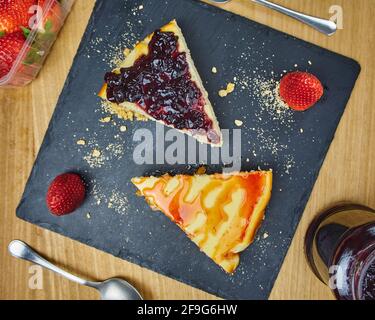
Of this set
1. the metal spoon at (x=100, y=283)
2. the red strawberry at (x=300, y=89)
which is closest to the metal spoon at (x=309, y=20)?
the red strawberry at (x=300, y=89)

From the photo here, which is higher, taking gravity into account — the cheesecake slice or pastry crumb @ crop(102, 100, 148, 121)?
pastry crumb @ crop(102, 100, 148, 121)

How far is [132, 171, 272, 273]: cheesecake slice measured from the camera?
162 centimetres

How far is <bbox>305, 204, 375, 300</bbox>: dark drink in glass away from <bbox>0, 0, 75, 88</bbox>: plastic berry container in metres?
1.13

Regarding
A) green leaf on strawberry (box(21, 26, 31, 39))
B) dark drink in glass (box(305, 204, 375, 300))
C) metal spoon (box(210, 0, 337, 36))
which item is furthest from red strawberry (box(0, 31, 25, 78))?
dark drink in glass (box(305, 204, 375, 300))

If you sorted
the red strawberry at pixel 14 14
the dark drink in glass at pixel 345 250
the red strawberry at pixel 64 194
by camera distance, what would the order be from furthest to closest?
the red strawberry at pixel 64 194 < the red strawberry at pixel 14 14 < the dark drink in glass at pixel 345 250

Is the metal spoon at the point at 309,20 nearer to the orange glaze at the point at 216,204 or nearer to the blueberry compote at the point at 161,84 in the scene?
the blueberry compote at the point at 161,84

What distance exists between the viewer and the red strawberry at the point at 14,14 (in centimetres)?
150

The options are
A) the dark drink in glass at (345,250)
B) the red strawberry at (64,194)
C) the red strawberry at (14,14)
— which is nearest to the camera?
the dark drink in glass at (345,250)

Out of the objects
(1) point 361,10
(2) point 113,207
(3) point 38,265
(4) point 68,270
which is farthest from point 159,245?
(1) point 361,10

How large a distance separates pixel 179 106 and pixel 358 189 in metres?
0.71

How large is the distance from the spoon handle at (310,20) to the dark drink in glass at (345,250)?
63 centimetres

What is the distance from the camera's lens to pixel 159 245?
5.65 feet

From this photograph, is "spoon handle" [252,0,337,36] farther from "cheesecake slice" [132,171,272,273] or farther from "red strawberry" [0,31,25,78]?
"red strawberry" [0,31,25,78]
